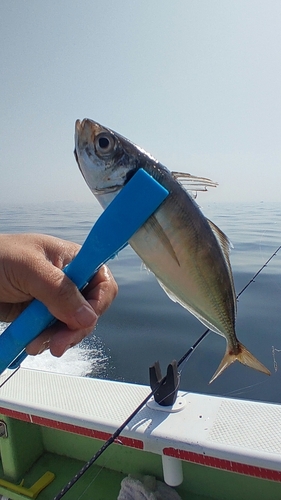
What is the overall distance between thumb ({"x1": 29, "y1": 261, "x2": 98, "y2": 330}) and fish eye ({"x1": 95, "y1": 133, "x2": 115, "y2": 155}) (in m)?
0.47

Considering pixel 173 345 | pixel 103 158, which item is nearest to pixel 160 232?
pixel 103 158

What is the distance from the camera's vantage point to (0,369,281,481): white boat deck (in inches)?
90.0

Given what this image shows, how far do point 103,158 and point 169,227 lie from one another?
1.14 feet

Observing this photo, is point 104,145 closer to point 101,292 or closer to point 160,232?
point 160,232

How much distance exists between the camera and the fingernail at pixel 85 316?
138 centimetres

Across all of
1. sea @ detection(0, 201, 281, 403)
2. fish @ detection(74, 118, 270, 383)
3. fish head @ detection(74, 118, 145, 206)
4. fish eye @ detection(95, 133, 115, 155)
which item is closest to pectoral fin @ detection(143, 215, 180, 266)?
fish @ detection(74, 118, 270, 383)

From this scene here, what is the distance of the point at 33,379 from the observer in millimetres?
3473

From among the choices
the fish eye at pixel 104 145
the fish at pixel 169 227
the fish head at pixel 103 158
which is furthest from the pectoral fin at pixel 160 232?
the fish eye at pixel 104 145

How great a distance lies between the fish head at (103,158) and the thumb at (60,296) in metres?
0.33

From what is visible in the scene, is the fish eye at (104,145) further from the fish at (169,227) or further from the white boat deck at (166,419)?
the white boat deck at (166,419)

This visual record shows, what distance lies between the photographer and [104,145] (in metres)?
1.31

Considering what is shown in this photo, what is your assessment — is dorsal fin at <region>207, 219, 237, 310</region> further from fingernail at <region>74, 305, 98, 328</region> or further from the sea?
the sea

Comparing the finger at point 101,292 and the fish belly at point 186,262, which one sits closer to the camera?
the fish belly at point 186,262

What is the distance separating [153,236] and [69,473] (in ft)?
10.5
